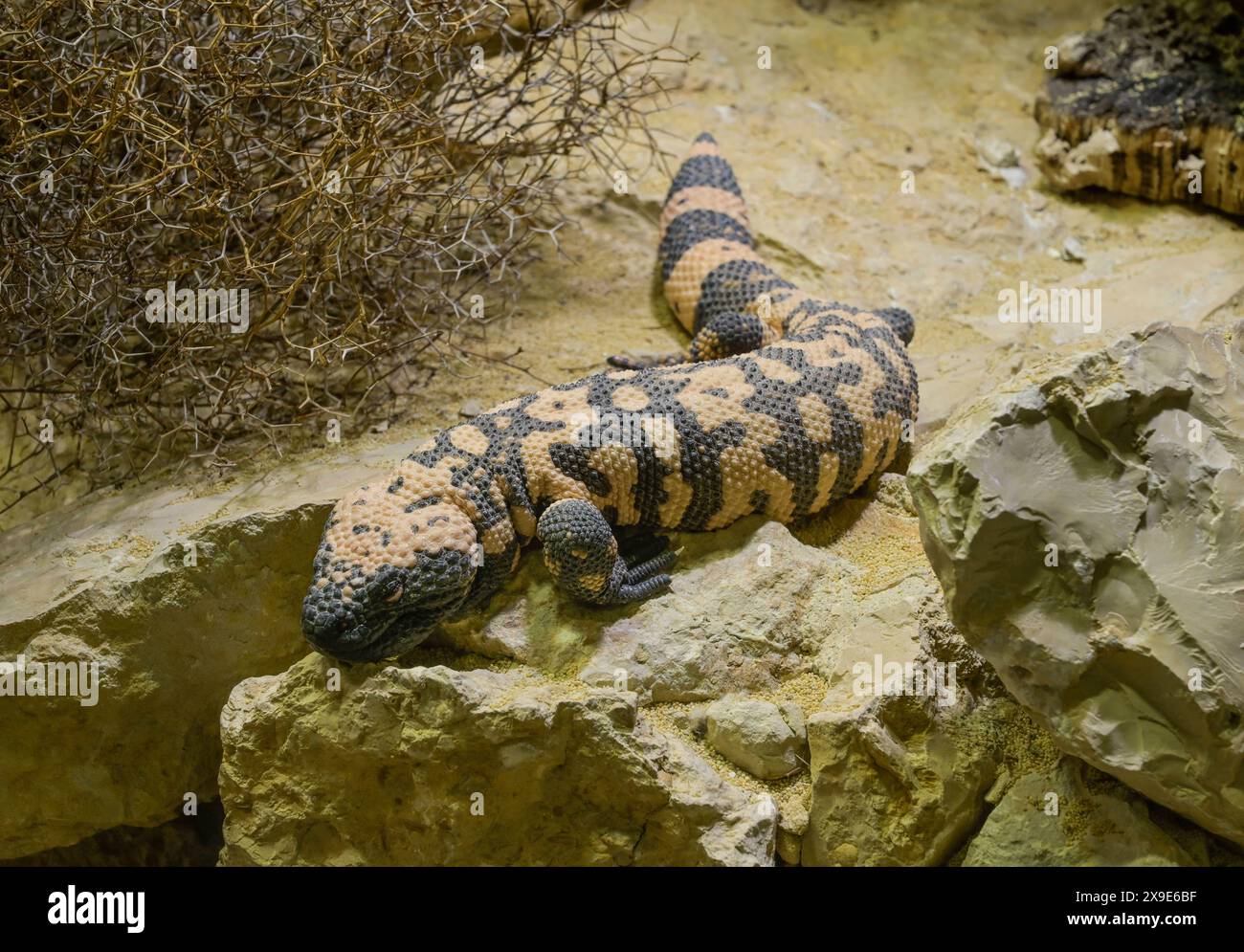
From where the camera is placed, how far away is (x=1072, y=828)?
2672mm

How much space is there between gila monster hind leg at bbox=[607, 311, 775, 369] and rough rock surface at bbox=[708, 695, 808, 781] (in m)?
1.56

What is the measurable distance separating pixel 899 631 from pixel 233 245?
2.55m

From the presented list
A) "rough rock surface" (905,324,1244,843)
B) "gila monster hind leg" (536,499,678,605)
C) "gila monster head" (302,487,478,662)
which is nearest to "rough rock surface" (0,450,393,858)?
"gila monster head" (302,487,478,662)

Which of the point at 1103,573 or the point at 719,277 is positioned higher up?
the point at 719,277

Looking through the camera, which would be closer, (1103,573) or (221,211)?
(1103,573)

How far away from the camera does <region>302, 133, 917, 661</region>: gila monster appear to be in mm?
3057

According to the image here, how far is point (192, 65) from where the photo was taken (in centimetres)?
356

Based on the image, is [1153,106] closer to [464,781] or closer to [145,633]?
[464,781]

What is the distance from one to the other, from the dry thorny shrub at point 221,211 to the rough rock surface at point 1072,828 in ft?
7.72

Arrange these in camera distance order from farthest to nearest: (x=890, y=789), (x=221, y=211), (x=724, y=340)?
1. (x=724, y=340)
2. (x=221, y=211)
3. (x=890, y=789)

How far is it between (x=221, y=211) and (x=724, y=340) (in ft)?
5.75

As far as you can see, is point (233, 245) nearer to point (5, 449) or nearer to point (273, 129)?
point (273, 129)

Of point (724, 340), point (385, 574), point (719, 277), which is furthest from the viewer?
point (719, 277)

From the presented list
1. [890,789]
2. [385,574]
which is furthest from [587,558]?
[890,789]
